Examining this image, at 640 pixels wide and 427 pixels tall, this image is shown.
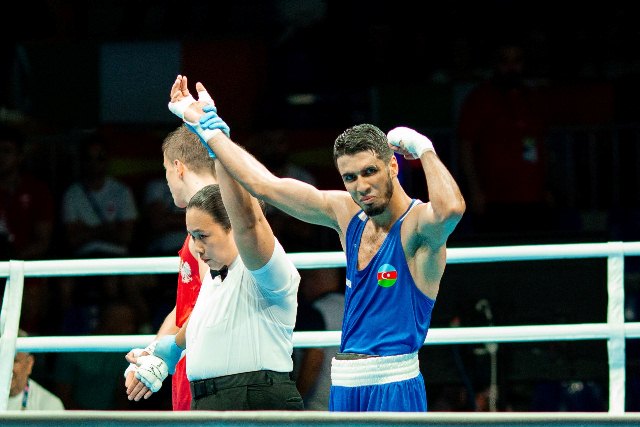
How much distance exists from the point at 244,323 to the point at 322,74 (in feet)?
17.6

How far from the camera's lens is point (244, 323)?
120 inches

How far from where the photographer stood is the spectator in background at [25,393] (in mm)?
4891

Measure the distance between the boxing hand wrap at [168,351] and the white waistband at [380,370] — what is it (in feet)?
1.93

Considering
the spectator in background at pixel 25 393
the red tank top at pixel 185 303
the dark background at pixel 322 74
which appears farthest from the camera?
the dark background at pixel 322 74

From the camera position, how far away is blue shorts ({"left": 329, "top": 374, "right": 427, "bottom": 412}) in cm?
306

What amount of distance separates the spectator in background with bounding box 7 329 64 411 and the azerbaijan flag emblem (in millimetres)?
2473

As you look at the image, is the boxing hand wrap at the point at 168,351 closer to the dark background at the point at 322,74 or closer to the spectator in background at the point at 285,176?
the spectator in background at the point at 285,176

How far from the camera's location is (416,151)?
9.97 ft

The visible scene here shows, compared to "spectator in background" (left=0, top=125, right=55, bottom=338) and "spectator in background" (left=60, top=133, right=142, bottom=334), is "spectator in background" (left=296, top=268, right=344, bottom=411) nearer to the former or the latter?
"spectator in background" (left=60, top=133, right=142, bottom=334)

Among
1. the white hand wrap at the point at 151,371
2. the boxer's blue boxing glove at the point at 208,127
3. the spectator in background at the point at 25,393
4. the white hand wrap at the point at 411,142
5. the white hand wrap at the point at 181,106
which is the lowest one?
the spectator in background at the point at 25,393

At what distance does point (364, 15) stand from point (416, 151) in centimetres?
567

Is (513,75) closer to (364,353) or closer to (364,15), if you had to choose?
(364,15)

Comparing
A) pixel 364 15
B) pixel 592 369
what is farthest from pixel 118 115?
pixel 592 369

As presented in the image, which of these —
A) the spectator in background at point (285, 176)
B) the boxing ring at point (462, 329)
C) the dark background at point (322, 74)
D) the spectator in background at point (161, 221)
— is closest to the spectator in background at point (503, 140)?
the dark background at point (322, 74)
